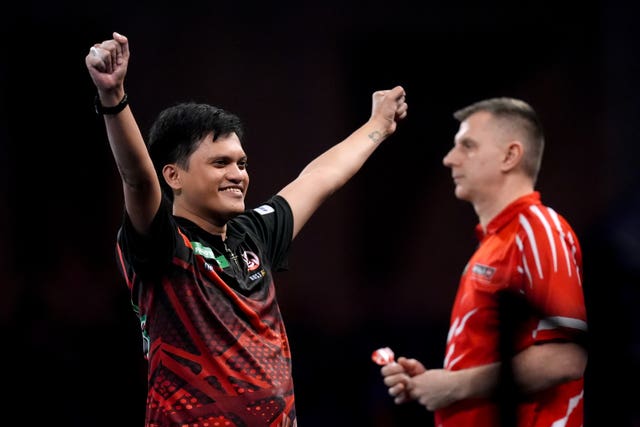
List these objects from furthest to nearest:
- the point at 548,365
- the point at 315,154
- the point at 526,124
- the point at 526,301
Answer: the point at 315,154 < the point at 526,124 < the point at 526,301 < the point at 548,365

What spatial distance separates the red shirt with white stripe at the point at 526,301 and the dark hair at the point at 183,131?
111cm

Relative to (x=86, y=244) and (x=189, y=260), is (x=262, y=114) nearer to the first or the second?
(x=86, y=244)

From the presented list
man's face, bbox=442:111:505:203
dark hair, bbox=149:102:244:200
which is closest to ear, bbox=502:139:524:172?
man's face, bbox=442:111:505:203

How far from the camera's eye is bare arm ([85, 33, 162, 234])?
1628 mm

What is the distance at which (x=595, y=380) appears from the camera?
2840 millimetres

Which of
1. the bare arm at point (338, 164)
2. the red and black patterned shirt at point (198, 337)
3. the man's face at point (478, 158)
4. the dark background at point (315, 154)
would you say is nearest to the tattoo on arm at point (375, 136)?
the bare arm at point (338, 164)

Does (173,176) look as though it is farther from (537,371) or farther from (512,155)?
(512,155)

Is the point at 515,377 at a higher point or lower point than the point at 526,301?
lower

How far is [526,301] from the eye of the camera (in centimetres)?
269

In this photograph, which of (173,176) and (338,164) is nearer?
(173,176)

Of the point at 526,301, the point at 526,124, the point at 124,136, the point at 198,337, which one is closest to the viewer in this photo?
the point at 124,136

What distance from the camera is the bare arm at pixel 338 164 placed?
2467 millimetres

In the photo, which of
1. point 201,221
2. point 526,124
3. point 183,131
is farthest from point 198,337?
point 526,124

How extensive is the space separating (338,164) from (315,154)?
2474mm
